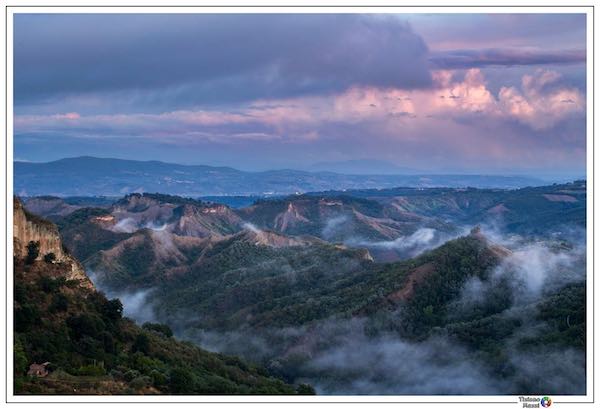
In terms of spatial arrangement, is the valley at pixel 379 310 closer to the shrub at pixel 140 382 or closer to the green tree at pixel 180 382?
the green tree at pixel 180 382

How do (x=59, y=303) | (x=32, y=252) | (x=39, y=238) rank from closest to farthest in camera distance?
1. (x=59, y=303)
2. (x=32, y=252)
3. (x=39, y=238)

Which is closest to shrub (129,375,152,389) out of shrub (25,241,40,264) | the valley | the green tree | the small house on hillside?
the green tree

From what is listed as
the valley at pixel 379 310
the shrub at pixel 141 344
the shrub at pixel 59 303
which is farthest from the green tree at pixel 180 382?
the valley at pixel 379 310

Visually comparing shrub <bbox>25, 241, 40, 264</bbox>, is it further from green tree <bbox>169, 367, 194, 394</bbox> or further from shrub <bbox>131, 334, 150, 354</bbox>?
green tree <bbox>169, 367, 194, 394</bbox>

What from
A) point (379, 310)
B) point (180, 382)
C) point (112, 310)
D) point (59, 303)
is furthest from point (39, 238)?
point (379, 310)

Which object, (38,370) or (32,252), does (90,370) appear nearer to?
(38,370)

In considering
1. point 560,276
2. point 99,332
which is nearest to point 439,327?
point 560,276
